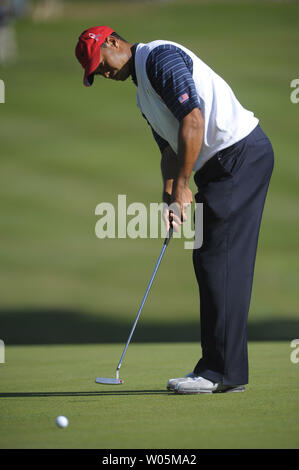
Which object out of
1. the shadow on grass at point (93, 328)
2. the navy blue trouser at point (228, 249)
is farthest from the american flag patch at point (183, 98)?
the shadow on grass at point (93, 328)

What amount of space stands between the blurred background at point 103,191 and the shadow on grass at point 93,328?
0.02m

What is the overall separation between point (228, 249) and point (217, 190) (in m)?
0.28

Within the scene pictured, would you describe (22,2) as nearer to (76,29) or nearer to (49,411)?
(76,29)

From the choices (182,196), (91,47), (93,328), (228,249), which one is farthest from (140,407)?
(93,328)

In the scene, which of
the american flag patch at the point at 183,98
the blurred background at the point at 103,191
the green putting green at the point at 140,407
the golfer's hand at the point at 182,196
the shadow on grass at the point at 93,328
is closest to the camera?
the green putting green at the point at 140,407

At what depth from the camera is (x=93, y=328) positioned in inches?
336

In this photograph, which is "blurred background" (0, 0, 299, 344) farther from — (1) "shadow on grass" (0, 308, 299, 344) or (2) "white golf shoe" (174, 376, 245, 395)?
(2) "white golf shoe" (174, 376, 245, 395)

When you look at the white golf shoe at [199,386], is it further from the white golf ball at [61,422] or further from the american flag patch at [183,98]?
the american flag patch at [183,98]

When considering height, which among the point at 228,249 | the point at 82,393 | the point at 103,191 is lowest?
the point at 82,393

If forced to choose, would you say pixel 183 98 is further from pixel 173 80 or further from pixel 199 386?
pixel 199 386

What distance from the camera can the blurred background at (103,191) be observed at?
29.7 feet

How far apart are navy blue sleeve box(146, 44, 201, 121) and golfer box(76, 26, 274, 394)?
31 millimetres

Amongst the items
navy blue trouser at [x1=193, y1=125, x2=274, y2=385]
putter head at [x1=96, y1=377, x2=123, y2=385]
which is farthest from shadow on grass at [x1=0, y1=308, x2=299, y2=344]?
putter head at [x1=96, y1=377, x2=123, y2=385]

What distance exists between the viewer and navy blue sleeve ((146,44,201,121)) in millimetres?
3783
